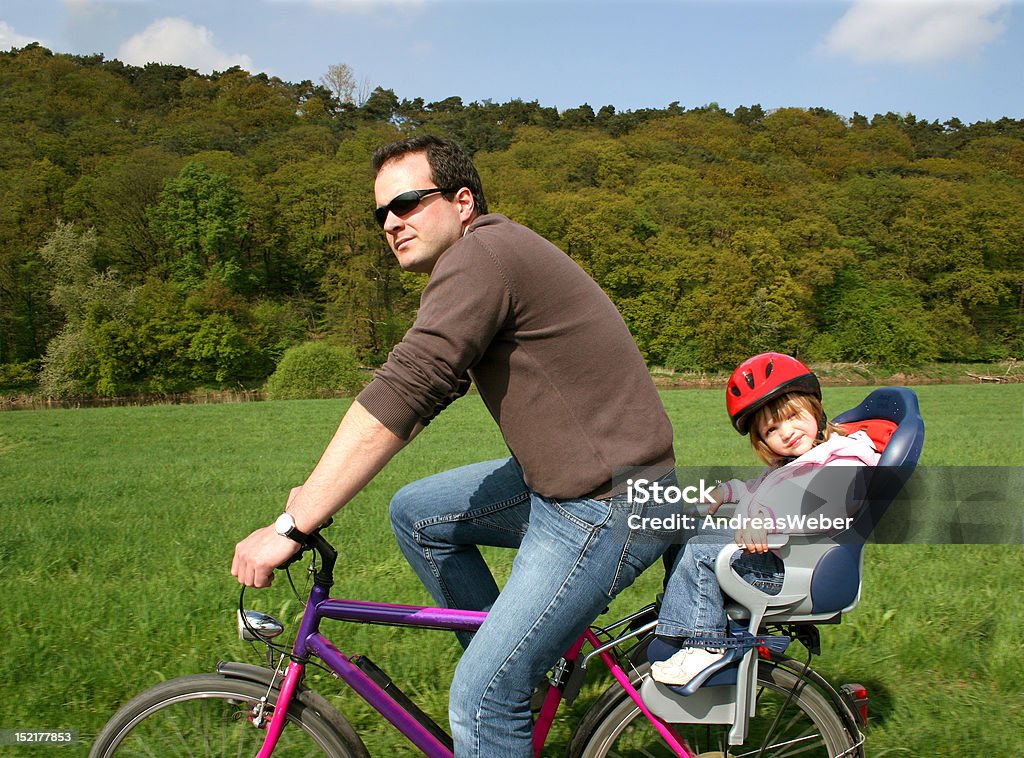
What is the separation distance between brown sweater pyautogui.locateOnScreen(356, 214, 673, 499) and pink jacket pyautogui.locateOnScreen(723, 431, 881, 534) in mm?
373

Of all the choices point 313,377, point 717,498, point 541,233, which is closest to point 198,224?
point 541,233

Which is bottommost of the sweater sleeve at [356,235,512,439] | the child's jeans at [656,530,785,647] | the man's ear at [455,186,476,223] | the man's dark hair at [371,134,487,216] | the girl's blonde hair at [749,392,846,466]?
the child's jeans at [656,530,785,647]

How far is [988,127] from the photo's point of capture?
10769 cm

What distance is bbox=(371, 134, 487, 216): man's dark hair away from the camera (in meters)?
2.34

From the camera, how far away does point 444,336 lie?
2109 mm

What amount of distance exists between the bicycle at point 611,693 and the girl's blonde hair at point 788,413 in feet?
0.47

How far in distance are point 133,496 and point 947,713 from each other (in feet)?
Result: 30.9

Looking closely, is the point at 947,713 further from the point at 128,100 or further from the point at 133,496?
the point at 128,100

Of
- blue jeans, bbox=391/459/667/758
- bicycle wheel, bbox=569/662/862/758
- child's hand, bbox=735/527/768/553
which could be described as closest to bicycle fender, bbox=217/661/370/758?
blue jeans, bbox=391/459/667/758

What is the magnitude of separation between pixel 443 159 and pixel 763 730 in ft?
6.64

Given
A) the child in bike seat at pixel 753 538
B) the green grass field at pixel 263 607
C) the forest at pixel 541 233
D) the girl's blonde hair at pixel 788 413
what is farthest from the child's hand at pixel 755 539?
the forest at pixel 541 233

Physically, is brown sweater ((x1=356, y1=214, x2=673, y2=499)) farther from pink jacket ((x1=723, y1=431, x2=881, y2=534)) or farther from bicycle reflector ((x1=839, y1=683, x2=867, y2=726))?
bicycle reflector ((x1=839, y1=683, x2=867, y2=726))

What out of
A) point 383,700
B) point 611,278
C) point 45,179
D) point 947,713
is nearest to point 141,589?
point 383,700

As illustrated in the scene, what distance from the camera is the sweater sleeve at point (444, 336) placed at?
6.89 ft
